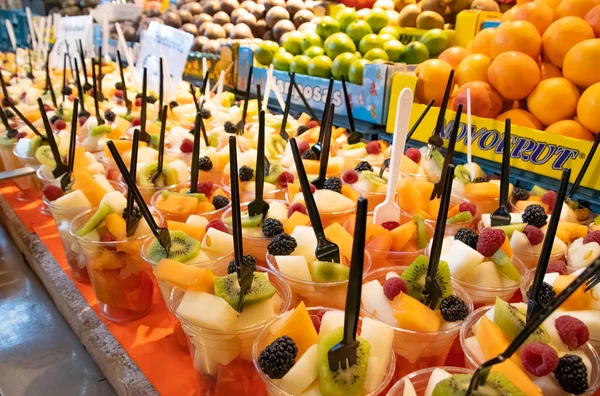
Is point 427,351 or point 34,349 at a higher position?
point 427,351

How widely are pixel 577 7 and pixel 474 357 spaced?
167 cm

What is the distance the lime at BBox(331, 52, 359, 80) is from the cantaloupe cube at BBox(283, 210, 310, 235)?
1469 millimetres

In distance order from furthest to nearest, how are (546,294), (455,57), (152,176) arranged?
(455,57), (152,176), (546,294)

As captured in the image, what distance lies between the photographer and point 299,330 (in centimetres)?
88

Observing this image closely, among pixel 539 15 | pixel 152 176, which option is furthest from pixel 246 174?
pixel 539 15

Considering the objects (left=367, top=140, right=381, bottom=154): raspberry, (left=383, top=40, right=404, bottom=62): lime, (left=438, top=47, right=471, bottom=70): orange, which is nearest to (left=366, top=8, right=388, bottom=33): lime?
(left=383, top=40, right=404, bottom=62): lime

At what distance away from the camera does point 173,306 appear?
3.37 ft

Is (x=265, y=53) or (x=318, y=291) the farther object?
(x=265, y=53)

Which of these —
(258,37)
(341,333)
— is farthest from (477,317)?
(258,37)

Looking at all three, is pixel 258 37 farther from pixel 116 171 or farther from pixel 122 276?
pixel 122 276

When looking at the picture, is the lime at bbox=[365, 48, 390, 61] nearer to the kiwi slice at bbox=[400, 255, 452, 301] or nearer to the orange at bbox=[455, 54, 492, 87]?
the orange at bbox=[455, 54, 492, 87]

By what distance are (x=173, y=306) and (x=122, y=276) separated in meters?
0.36

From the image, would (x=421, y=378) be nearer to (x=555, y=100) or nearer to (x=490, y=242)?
(x=490, y=242)

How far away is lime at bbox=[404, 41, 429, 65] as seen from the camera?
8.45 feet
